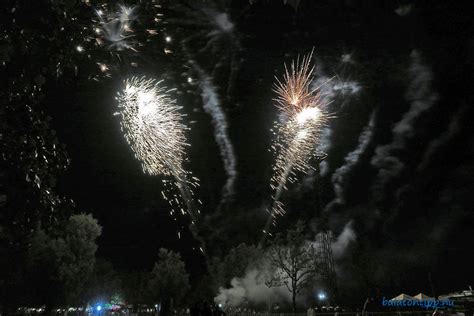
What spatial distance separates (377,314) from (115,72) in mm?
17721

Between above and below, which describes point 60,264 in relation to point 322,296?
above

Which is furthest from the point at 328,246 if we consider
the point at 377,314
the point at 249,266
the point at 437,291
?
the point at 249,266

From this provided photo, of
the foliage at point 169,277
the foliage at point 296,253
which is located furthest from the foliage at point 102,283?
the foliage at point 296,253

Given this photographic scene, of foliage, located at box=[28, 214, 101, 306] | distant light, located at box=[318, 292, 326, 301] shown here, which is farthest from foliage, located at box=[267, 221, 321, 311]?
foliage, located at box=[28, 214, 101, 306]

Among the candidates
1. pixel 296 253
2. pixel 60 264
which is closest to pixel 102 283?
pixel 60 264

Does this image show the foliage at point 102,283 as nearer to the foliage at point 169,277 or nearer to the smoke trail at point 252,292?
the foliage at point 169,277

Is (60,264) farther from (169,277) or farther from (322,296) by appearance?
(322,296)

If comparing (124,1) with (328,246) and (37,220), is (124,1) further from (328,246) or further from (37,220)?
(328,246)

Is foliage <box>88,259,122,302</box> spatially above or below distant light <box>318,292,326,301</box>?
above

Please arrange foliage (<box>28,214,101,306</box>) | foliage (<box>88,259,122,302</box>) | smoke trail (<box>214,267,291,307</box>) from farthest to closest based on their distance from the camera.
Result: smoke trail (<box>214,267,291,307</box>), foliage (<box>88,259,122,302</box>), foliage (<box>28,214,101,306</box>)

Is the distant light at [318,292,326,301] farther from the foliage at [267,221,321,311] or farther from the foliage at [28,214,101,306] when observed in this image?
the foliage at [28,214,101,306]

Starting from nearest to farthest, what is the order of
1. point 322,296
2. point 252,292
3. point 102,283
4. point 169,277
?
point 322,296, point 102,283, point 252,292, point 169,277

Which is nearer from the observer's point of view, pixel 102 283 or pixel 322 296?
pixel 322 296

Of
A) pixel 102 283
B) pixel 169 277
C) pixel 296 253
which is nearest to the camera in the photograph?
pixel 296 253
